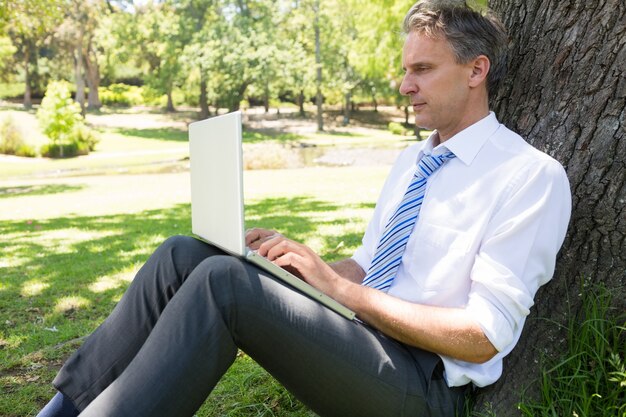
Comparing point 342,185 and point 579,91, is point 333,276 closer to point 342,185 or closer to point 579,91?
point 579,91

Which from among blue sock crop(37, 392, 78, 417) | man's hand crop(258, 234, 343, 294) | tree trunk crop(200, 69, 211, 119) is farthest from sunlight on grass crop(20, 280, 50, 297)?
tree trunk crop(200, 69, 211, 119)

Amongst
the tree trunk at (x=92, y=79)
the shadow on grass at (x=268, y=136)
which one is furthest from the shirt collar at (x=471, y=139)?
the tree trunk at (x=92, y=79)

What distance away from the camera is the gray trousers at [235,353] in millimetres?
1610

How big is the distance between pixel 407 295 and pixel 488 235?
0.33 metres

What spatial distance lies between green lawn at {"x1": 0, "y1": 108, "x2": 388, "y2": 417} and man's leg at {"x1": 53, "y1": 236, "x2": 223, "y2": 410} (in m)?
0.75

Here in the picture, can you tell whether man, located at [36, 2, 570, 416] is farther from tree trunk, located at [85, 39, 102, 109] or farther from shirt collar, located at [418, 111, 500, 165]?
tree trunk, located at [85, 39, 102, 109]

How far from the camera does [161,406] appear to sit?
5.24 ft

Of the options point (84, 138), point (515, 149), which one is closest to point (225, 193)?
point (515, 149)

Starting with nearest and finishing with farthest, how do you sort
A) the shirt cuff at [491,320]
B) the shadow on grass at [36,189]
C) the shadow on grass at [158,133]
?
the shirt cuff at [491,320] → the shadow on grass at [36,189] → the shadow on grass at [158,133]

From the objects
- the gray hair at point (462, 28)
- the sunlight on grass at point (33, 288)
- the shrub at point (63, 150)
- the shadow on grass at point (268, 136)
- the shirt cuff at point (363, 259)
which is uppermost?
the gray hair at point (462, 28)

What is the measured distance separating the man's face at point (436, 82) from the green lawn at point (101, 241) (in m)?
1.28

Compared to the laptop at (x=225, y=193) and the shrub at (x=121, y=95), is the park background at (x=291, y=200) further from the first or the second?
the shrub at (x=121, y=95)

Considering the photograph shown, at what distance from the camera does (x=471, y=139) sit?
2053 mm

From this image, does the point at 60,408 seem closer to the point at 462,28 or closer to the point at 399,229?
the point at 399,229
